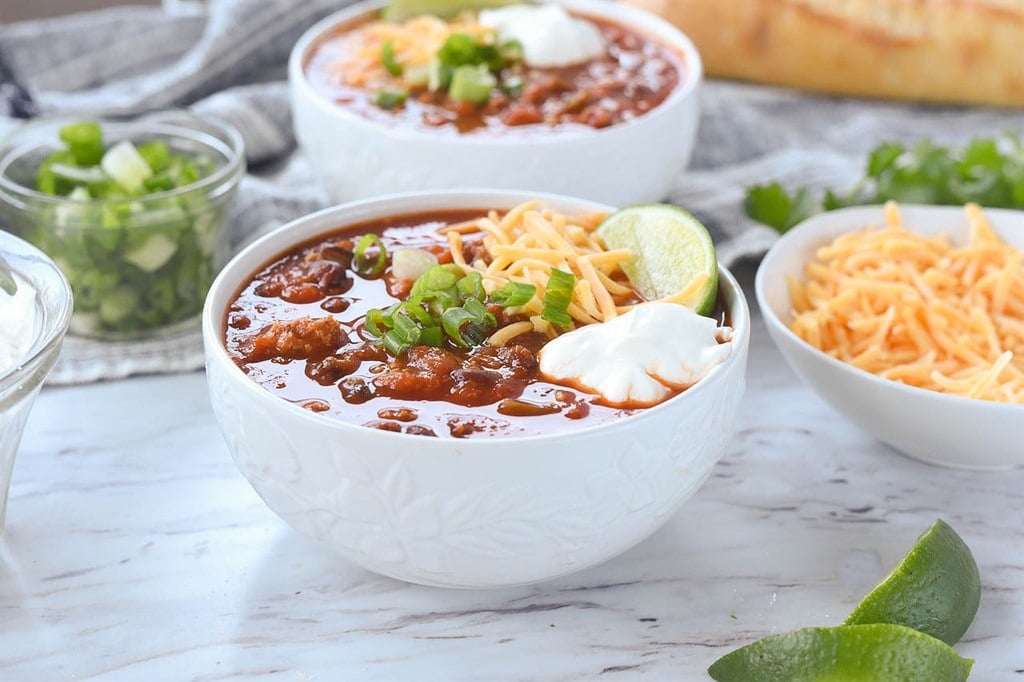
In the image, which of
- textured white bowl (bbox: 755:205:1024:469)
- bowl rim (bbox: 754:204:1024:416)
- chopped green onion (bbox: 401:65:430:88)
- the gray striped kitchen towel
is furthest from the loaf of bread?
textured white bowl (bbox: 755:205:1024:469)

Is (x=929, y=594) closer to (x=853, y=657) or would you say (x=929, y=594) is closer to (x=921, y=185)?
(x=853, y=657)

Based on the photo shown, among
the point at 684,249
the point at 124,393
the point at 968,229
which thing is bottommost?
the point at 124,393

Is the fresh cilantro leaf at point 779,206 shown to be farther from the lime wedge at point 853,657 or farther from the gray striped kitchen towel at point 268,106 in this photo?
the lime wedge at point 853,657

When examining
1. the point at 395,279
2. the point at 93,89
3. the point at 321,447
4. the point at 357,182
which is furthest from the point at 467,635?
the point at 93,89

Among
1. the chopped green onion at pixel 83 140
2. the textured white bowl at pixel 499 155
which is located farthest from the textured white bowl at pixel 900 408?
the chopped green onion at pixel 83 140

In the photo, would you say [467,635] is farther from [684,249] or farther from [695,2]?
[695,2]

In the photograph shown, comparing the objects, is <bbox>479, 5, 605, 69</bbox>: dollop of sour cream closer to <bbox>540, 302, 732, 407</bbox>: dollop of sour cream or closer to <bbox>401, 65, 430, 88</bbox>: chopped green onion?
<bbox>401, 65, 430, 88</bbox>: chopped green onion

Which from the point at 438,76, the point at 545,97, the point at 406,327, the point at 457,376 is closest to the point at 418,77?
the point at 438,76

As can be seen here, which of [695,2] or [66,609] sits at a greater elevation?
[695,2]
